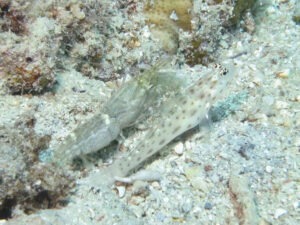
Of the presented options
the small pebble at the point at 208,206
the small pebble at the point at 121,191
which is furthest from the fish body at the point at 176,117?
the small pebble at the point at 208,206

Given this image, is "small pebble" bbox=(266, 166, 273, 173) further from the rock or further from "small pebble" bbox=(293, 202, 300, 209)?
the rock

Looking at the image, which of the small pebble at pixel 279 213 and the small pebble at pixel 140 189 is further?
the small pebble at pixel 140 189

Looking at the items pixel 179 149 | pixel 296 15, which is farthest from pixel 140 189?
pixel 296 15

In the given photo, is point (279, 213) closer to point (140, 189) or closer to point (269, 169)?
point (269, 169)

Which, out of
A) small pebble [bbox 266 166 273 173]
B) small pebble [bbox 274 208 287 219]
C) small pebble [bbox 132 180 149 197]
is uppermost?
small pebble [bbox 132 180 149 197]

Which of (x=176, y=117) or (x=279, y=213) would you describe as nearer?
(x=279, y=213)

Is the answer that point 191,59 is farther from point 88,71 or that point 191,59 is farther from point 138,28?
point 88,71

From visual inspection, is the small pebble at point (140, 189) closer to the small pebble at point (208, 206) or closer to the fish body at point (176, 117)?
the fish body at point (176, 117)

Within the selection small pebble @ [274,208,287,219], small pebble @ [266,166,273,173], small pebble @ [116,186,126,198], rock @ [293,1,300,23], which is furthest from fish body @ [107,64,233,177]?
rock @ [293,1,300,23]

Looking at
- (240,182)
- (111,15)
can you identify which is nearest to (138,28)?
(111,15)

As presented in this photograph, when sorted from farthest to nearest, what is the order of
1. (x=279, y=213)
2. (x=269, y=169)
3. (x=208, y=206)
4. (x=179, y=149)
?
(x=179, y=149) < (x=269, y=169) < (x=208, y=206) < (x=279, y=213)

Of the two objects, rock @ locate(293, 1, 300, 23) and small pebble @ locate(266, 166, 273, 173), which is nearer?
small pebble @ locate(266, 166, 273, 173)
